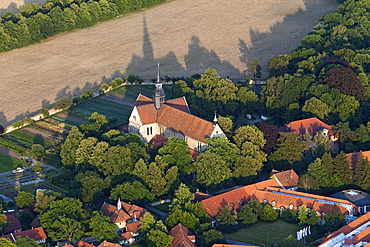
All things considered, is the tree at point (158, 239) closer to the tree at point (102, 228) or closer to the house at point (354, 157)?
the tree at point (102, 228)

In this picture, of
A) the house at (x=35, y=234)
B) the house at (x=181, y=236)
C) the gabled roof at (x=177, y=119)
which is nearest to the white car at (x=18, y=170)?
the gabled roof at (x=177, y=119)

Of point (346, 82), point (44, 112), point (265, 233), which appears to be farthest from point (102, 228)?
point (346, 82)

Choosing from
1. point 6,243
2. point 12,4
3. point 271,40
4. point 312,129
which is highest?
point 12,4

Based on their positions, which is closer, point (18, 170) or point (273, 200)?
point (273, 200)

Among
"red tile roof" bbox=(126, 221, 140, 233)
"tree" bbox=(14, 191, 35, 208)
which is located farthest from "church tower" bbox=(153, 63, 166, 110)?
"red tile roof" bbox=(126, 221, 140, 233)

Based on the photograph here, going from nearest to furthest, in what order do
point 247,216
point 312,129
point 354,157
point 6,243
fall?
point 6,243 < point 247,216 < point 354,157 < point 312,129

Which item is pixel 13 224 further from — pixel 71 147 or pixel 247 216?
pixel 247 216
